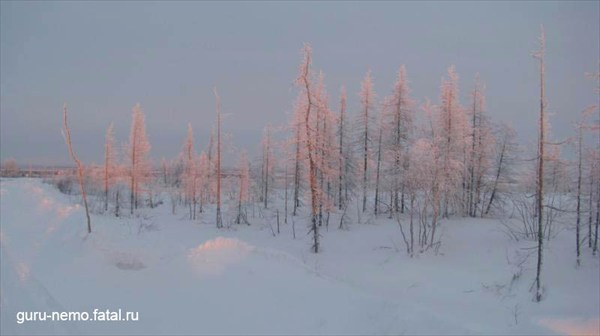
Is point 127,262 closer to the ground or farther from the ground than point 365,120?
closer to the ground

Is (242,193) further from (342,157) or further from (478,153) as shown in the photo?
(478,153)

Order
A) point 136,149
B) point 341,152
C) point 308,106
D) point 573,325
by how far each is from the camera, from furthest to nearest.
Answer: point 136,149
point 341,152
point 308,106
point 573,325

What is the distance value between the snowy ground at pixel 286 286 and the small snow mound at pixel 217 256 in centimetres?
6

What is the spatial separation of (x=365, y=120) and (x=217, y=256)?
2653 centimetres

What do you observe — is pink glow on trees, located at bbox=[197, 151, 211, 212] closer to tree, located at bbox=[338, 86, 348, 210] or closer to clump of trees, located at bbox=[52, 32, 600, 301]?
clump of trees, located at bbox=[52, 32, 600, 301]

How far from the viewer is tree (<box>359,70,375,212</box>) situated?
4059cm

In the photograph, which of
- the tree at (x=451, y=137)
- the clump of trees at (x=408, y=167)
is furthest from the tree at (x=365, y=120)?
the tree at (x=451, y=137)

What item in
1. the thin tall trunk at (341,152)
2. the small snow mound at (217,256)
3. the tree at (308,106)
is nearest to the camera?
the small snow mound at (217,256)

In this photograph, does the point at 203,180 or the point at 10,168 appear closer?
the point at 203,180

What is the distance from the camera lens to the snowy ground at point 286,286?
11836mm

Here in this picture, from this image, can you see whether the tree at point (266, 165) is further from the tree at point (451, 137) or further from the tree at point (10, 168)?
the tree at point (10, 168)

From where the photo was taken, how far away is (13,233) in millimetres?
24234

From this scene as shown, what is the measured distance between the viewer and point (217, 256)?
1664 centimetres

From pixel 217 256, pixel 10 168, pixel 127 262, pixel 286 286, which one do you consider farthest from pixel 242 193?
pixel 10 168
